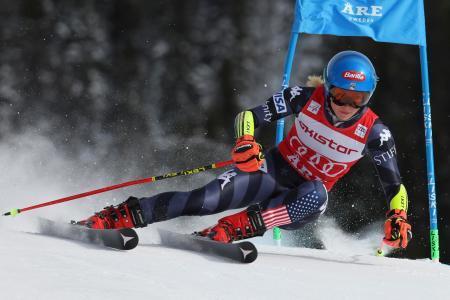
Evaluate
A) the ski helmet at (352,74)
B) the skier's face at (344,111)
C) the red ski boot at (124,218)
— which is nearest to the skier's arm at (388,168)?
the skier's face at (344,111)

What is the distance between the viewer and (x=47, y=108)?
6.95 meters

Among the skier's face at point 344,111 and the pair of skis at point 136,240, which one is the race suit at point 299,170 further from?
the pair of skis at point 136,240

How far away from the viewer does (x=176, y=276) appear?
2586mm

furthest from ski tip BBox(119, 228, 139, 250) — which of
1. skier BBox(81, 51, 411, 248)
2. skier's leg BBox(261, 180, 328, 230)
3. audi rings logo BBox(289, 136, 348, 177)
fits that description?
audi rings logo BBox(289, 136, 348, 177)

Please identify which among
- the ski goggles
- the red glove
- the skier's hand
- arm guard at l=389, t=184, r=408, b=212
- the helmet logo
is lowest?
the skier's hand

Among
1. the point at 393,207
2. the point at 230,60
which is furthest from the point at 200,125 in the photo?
the point at 393,207

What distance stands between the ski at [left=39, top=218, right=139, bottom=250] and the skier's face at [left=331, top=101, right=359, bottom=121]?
1362mm

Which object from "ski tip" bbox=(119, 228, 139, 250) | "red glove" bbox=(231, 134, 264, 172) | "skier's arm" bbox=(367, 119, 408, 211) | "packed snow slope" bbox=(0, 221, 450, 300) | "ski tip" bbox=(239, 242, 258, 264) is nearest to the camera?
"packed snow slope" bbox=(0, 221, 450, 300)

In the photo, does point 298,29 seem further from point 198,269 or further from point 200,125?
point 198,269

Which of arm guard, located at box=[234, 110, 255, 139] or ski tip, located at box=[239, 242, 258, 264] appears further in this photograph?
arm guard, located at box=[234, 110, 255, 139]

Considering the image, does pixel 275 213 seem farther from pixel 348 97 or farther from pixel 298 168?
pixel 348 97

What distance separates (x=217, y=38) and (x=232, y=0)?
47cm

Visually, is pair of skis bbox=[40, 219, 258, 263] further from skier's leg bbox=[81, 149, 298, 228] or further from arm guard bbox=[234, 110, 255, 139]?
arm guard bbox=[234, 110, 255, 139]

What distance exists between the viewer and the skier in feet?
11.9
